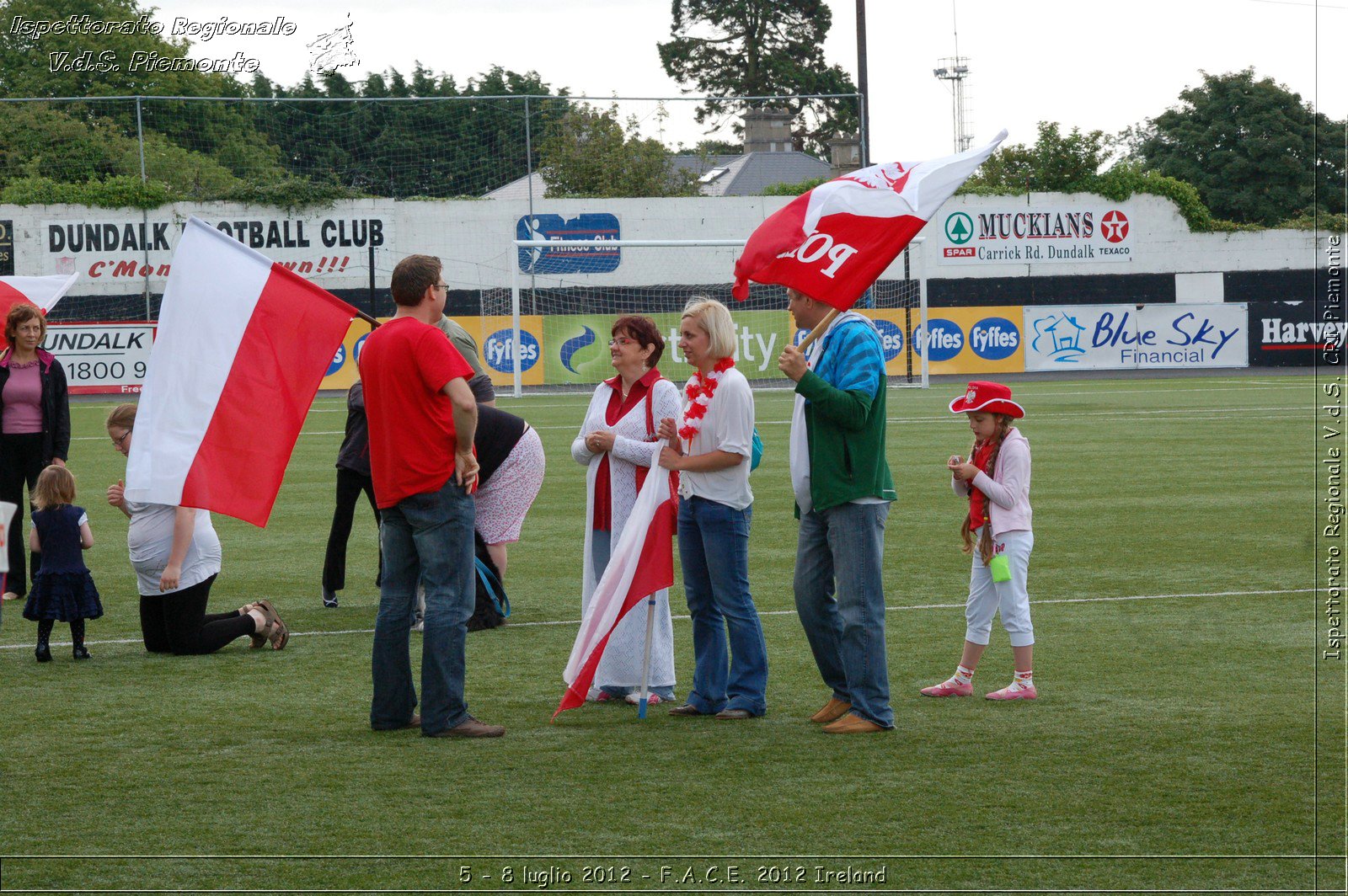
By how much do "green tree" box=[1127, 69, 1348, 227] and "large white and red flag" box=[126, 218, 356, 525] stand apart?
5300 centimetres

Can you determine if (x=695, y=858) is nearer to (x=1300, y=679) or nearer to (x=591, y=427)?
(x=591, y=427)

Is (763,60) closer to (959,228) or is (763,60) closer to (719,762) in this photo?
(959,228)

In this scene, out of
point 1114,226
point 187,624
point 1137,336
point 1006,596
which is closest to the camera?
point 1006,596

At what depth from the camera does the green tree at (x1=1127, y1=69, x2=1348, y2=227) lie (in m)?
54.3

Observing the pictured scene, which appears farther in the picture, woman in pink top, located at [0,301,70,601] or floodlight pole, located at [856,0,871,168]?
floodlight pole, located at [856,0,871,168]

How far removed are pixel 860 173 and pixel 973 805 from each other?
2.76m

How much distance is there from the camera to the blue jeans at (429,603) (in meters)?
5.63

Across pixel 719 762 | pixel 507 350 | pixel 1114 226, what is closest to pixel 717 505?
pixel 719 762

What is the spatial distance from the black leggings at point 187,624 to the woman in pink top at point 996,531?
11.9 feet

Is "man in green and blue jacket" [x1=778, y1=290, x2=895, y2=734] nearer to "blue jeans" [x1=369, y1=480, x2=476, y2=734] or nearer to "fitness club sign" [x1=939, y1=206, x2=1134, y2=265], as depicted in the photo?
"blue jeans" [x1=369, y1=480, x2=476, y2=734]

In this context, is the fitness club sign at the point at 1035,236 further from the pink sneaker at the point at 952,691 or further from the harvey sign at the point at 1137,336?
the pink sneaker at the point at 952,691

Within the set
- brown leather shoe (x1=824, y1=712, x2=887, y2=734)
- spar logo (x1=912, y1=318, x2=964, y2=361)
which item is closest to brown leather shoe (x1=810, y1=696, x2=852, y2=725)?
brown leather shoe (x1=824, y1=712, x2=887, y2=734)

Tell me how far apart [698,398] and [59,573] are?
136 inches

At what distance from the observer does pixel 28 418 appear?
9266mm
